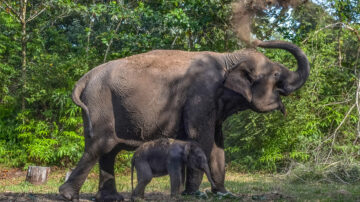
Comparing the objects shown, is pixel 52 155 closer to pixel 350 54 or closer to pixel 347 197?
pixel 347 197

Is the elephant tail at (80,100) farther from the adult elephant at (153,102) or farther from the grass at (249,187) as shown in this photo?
the grass at (249,187)

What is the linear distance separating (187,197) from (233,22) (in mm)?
6921

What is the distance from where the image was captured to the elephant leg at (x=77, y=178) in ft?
24.2

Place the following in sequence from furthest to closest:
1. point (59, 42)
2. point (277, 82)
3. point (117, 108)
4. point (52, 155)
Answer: point (59, 42) → point (52, 155) → point (277, 82) → point (117, 108)

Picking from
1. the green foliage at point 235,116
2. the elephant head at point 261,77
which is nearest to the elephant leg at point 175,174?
the elephant head at point 261,77

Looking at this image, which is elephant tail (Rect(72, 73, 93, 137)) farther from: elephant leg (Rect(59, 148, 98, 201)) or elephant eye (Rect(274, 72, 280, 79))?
elephant eye (Rect(274, 72, 280, 79))

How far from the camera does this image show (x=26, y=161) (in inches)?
573

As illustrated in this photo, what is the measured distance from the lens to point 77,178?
7.42m

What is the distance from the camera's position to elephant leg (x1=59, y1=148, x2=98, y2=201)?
738 cm

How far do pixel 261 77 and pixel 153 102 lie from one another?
1.70 meters

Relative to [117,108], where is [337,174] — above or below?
below

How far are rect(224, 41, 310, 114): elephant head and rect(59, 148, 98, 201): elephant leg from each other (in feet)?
7.23

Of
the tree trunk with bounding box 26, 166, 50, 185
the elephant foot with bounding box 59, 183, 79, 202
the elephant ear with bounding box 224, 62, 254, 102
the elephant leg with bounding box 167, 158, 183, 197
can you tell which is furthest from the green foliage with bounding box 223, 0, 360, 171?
the elephant foot with bounding box 59, 183, 79, 202

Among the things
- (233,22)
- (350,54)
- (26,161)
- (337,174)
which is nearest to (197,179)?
(337,174)
